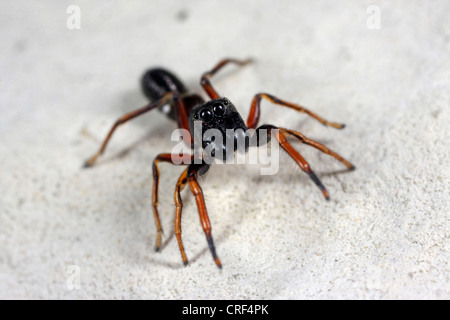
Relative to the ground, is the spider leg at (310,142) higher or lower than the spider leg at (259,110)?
lower

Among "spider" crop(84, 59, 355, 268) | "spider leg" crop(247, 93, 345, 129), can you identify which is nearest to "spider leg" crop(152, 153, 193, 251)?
"spider" crop(84, 59, 355, 268)

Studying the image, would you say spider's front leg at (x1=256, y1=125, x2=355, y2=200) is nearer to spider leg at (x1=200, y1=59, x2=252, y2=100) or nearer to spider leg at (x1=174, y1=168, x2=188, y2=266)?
spider leg at (x1=174, y1=168, x2=188, y2=266)

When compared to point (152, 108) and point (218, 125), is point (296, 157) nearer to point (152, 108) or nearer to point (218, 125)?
point (218, 125)

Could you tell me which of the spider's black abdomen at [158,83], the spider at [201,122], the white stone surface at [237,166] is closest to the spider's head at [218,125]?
the spider at [201,122]

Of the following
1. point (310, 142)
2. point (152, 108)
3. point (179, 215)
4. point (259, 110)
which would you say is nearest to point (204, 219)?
point (179, 215)

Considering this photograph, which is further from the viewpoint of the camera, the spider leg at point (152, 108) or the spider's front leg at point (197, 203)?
the spider leg at point (152, 108)

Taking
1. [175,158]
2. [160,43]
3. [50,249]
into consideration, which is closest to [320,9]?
[160,43]

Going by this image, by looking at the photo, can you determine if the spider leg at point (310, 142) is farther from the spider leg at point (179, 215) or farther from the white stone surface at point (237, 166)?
the spider leg at point (179, 215)
